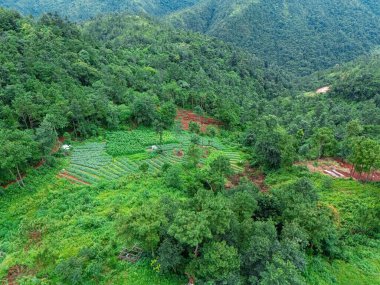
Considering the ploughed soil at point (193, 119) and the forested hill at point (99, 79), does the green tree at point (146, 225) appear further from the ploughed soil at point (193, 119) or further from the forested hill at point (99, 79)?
the ploughed soil at point (193, 119)

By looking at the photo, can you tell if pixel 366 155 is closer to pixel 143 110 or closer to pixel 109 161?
pixel 109 161

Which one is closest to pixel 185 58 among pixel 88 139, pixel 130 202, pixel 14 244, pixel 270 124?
pixel 270 124

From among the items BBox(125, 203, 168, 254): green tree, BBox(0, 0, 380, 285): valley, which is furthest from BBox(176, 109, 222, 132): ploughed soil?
BBox(125, 203, 168, 254): green tree

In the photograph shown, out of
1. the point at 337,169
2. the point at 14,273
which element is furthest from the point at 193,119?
the point at 14,273

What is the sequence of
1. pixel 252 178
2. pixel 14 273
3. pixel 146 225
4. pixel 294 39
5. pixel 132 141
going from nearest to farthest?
pixel 146 225 < pixel 14 273 < pixel 252 178 < pixel 132 141 < pixel 294 39

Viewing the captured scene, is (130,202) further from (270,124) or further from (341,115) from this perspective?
(341,115)
